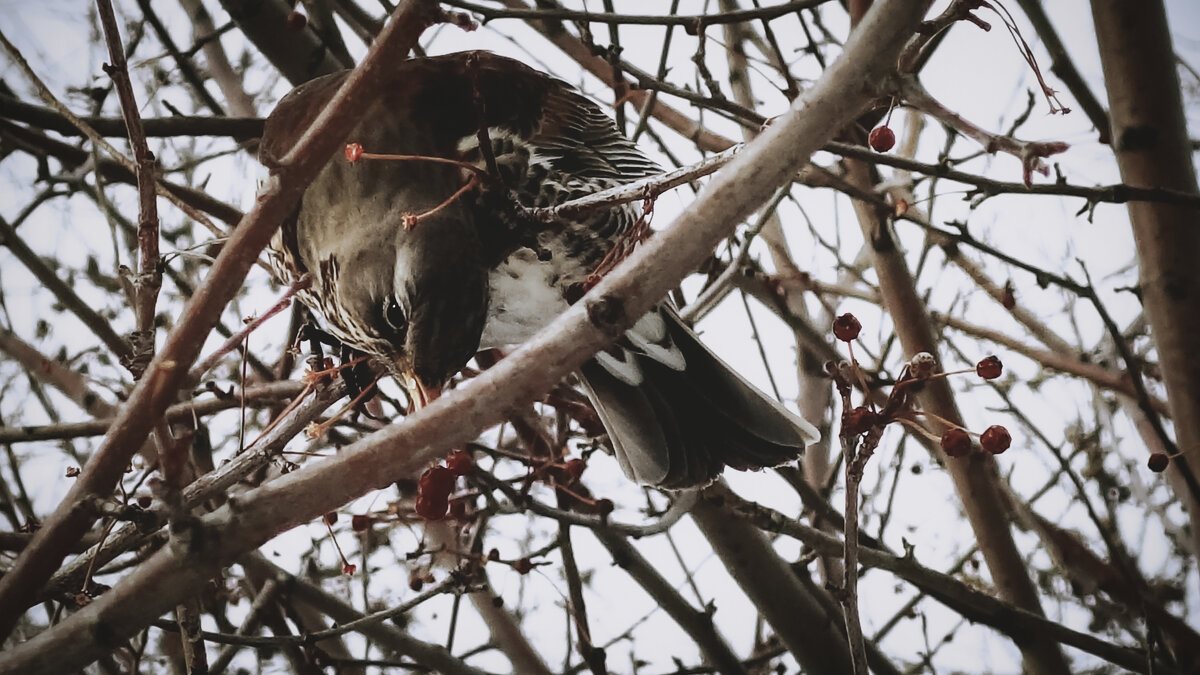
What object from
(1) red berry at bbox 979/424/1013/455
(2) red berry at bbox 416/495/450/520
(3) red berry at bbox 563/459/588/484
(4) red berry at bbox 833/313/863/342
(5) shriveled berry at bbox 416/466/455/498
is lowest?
(1) red berry at bbox 979/424/1013/455

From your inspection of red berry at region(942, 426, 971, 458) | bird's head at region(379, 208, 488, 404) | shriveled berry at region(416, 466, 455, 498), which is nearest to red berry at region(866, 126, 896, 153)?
red berry at region(942, 426, 971, 458)

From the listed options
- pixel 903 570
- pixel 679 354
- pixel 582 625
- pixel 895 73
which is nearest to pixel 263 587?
pixel 582 625

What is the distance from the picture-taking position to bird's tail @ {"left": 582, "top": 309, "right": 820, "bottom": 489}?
1830 millimetres

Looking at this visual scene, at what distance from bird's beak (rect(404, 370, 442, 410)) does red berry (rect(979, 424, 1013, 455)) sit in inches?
31.1

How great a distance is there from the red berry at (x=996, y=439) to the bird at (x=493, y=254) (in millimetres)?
557

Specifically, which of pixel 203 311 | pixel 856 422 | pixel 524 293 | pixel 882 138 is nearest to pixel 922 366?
pixel 856 422

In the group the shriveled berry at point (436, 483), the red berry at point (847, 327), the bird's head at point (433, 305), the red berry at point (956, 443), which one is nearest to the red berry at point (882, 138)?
the red berry at point (847, 327)

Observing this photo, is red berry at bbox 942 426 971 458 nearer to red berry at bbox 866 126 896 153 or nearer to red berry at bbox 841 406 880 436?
red berry at bbox 841 406 880 436

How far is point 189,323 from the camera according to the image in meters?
0.80

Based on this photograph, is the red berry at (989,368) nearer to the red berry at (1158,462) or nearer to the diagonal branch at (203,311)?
the red berry at (1158,462)

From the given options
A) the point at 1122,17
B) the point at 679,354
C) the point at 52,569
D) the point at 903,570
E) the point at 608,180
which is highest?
the point at 608,180

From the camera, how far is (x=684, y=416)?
76.8 inches

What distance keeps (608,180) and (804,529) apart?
31.0 inches

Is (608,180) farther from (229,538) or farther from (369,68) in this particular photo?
(229,538)
